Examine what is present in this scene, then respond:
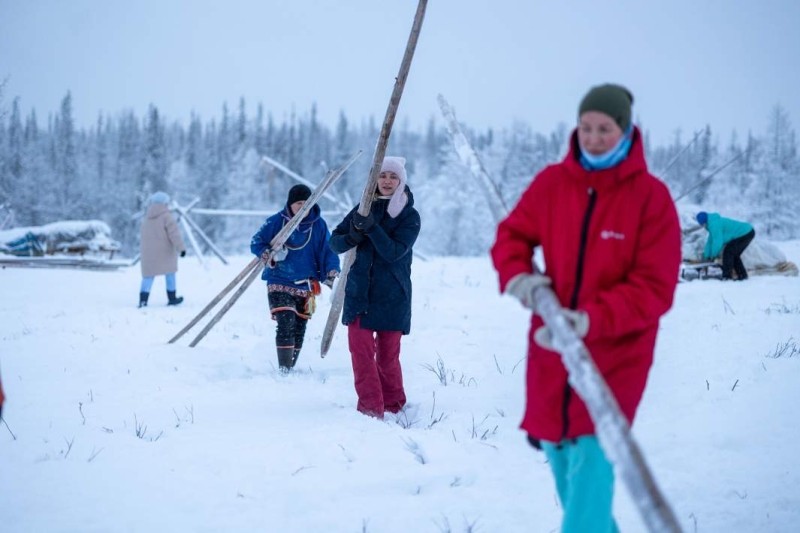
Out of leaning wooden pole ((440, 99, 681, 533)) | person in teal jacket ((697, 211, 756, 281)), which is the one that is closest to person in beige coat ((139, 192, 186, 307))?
leaning wooden pole ((440, 99, 681, 533))

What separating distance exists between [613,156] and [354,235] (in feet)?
7.58

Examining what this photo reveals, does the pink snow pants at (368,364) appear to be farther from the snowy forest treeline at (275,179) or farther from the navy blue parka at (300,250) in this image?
the snowy forest treeline at (275,179)

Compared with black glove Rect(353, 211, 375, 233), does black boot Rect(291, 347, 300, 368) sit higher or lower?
lower

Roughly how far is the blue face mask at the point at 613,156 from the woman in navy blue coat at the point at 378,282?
2.18 metres

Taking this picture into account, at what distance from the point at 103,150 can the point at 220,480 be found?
8857cm

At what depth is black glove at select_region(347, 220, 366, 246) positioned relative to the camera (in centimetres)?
387

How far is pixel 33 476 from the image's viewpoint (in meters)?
2.91

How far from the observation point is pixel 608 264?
71.0 inches

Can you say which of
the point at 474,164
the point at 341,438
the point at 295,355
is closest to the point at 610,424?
the point at 474,164

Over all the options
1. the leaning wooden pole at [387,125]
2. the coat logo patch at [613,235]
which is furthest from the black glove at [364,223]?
the coat logo patch at [613,235]

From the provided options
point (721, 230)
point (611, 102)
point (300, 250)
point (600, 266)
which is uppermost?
point (611, 102)

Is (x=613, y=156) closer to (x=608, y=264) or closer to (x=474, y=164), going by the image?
(x=608, y=264)

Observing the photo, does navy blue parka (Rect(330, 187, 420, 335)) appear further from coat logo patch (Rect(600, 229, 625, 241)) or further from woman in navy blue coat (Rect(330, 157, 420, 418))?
coat logo patch (Rect(600, 229, 625, 241))

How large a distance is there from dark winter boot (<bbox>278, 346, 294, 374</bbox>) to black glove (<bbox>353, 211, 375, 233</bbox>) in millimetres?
1971
